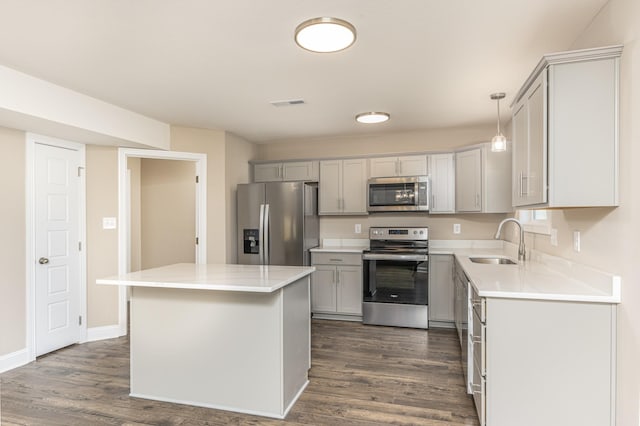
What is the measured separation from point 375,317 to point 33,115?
12.7ft

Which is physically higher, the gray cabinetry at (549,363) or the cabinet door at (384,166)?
the cabinet door at (384,166)

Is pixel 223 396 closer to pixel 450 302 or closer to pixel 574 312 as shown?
pixel 574 312

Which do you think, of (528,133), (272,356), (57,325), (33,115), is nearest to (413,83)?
(528,133)

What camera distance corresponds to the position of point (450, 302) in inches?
166

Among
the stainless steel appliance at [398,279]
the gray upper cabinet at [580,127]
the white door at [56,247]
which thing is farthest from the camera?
the stainless steel appliance at [398,279]

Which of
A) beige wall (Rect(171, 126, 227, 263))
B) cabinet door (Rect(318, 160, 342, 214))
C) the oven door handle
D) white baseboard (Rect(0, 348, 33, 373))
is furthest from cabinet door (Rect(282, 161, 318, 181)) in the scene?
white baseboard (Rect(0, 348, 33, 373))

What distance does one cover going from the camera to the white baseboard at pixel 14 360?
10.3 feet

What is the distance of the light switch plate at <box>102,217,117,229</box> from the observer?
4.01 m

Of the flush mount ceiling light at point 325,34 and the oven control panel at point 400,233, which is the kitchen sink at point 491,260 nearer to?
the oven control panel at point 400,233

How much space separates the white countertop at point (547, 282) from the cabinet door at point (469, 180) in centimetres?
126

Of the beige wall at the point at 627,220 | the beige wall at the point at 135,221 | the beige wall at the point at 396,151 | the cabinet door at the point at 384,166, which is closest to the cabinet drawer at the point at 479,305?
the beige wall at the point at 627,220

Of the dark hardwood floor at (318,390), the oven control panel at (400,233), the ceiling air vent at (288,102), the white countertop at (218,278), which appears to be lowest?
the dark hardwood floor at (318,390)

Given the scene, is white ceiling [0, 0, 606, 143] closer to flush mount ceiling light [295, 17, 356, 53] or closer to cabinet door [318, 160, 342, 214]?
flush mount ceiling light [295, 17, 356, 53]

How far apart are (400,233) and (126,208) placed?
10.8ft
